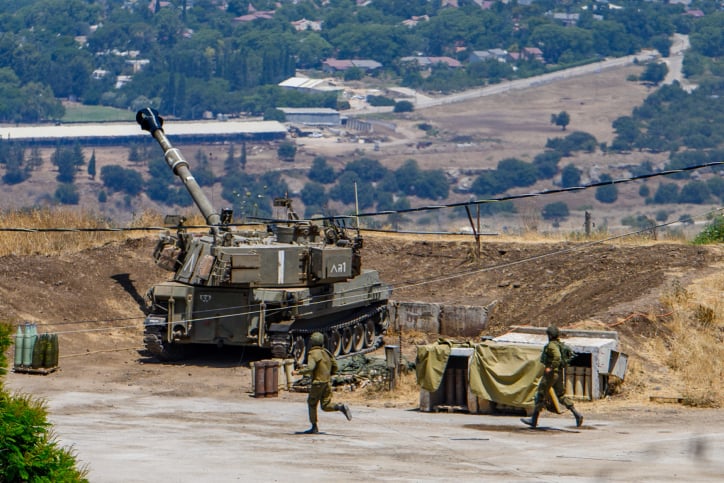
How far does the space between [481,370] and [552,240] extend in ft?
55.3

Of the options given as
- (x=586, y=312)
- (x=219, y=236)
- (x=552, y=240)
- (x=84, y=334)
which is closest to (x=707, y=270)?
(x=586, y=312)

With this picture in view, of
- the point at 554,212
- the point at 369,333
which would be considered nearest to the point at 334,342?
the point at 369,333

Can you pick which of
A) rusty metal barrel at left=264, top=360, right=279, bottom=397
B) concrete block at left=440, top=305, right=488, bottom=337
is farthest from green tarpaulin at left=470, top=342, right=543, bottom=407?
concrete block at left=440, top=305, right=488, bottom=337

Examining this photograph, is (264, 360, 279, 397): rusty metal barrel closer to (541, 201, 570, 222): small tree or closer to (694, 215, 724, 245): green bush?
(694, 215, 724, 245): green bush

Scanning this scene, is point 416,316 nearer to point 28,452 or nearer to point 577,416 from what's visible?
point 577,416

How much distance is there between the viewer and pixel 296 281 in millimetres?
31125

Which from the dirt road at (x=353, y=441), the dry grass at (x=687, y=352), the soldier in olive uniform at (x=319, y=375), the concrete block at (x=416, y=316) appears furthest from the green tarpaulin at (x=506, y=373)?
the concrete block at (x=416, y=316)

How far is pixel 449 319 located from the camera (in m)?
35.0

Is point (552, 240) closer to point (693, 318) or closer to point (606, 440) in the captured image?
point (693, 318)

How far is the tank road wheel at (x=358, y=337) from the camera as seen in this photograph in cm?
3338

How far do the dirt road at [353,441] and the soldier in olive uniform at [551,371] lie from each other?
0.27m

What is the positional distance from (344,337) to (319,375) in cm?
1103

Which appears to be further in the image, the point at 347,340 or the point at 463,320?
the point at 463,320

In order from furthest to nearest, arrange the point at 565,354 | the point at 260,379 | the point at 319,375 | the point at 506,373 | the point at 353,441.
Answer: the point at 260,379
the point at 506,373
the point at 565,354
the point at 319,375
the point at 353,441
